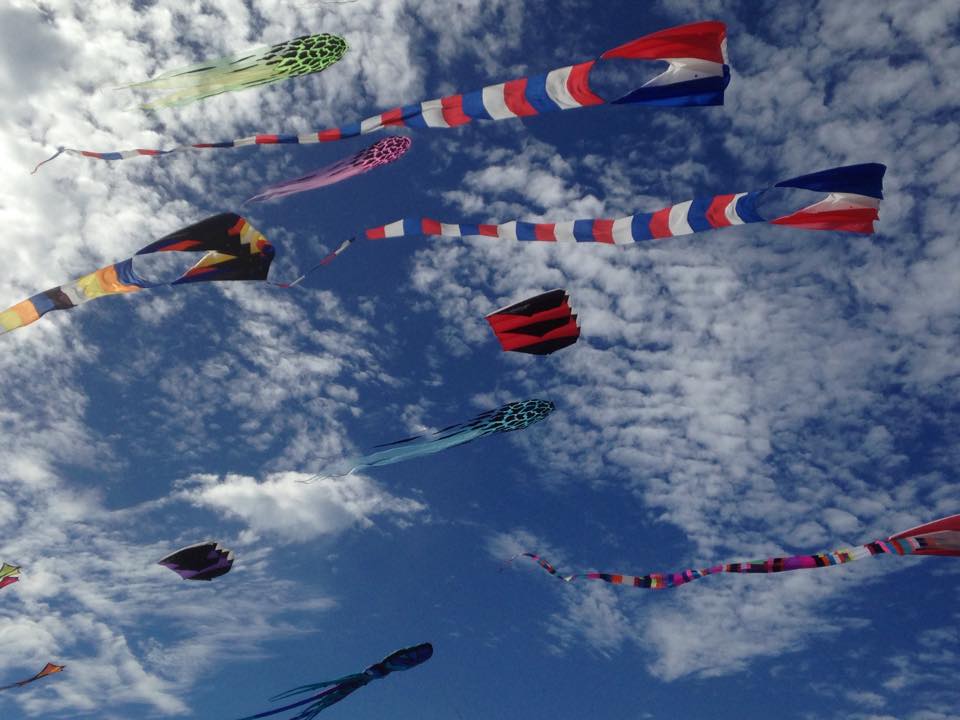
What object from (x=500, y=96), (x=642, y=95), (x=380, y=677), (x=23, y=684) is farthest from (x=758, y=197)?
(x=23, y=684)

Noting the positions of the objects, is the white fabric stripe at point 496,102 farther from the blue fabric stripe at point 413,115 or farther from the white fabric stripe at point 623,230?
the white fabric stripe at point 623,230

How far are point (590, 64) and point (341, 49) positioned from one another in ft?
20.1

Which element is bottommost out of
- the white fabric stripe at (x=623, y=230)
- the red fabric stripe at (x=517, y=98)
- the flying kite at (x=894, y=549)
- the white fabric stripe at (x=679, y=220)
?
the flying kite at (x=894, y=549)

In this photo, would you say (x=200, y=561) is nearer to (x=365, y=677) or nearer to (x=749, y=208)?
(x=365, y=677)

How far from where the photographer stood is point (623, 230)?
Result: 13305 mm

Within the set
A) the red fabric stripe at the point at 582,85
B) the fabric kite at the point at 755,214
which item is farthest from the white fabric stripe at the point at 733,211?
the red fabric stripe at the point at 582,85

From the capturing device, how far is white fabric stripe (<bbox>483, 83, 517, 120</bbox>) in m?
11.0

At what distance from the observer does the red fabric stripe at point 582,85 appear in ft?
33.1

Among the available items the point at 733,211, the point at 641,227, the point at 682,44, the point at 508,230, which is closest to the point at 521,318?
the point at 508,230

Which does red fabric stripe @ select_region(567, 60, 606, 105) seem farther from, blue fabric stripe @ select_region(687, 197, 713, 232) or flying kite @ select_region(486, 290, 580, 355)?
flying kite @ select_region(486, 290, 580, 355)

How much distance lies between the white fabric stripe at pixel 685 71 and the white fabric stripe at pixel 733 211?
7.66 ft

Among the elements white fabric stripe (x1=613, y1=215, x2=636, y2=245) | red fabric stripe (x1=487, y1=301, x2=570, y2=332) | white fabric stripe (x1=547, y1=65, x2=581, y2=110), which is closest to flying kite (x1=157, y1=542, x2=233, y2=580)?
red fabric stripe (x1=487, y1=301, x2=570, y2=332)

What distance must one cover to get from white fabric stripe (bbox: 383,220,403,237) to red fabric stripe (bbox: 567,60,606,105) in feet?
19.4

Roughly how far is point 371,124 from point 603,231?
16.5 ft
